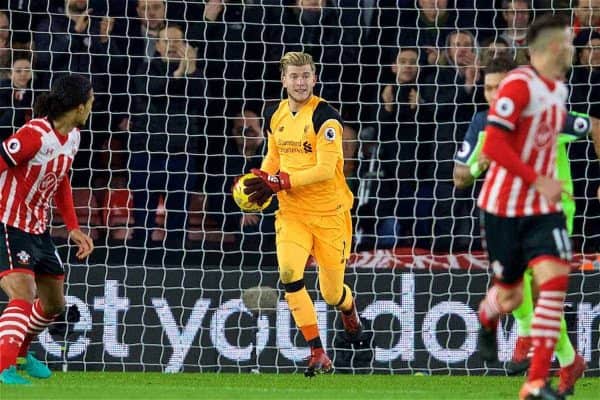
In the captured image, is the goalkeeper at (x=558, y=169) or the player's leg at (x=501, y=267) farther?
the goalkeeper at (x=558, y=169)

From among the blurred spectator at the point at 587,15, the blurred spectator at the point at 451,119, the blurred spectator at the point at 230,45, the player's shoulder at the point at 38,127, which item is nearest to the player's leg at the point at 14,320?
the player's shoulder at the point at 38,127

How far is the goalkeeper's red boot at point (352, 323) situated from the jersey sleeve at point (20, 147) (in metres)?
2.52

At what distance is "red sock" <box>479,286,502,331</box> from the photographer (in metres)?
7.24

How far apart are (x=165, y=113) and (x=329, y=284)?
2687mm

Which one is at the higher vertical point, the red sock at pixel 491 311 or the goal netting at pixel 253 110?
the goal netting at pixel 253 110

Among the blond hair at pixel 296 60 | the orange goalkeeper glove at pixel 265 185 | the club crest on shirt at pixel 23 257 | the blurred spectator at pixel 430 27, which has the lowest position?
the club crest on shirt at pixel 23 257

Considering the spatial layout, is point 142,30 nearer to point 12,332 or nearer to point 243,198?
point 243,198

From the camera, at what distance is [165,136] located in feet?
37.3

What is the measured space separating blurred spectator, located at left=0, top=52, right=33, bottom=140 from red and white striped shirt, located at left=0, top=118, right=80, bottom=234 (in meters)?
2.48

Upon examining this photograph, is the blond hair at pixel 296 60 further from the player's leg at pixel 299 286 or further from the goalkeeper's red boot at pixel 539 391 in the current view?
the goalkeeper's red boot at pixel 539 391

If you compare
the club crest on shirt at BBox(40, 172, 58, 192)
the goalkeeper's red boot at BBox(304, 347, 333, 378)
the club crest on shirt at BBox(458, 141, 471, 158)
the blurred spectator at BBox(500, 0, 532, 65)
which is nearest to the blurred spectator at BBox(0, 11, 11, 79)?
the club crest on shirt at BBox(40, 172, 58, 192)

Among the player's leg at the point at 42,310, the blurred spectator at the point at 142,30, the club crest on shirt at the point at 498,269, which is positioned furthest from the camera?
the blurred spectator at the point at 142,30

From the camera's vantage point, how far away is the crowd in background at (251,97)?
11.3m

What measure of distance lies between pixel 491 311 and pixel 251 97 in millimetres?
5032
